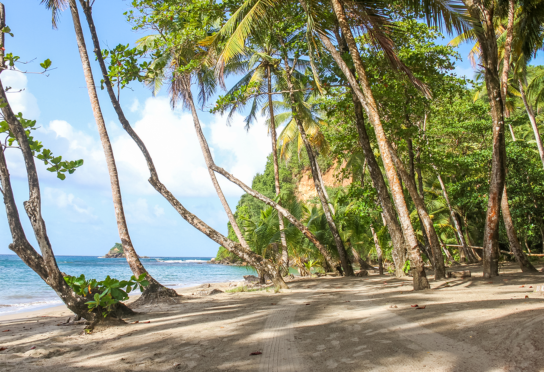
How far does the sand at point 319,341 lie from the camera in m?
2.69

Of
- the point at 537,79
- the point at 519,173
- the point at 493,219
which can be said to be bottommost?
the point at 493,219

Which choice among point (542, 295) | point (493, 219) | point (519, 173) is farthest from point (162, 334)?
point (519, 173)

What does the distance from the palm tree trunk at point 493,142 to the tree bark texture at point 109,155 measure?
795cm

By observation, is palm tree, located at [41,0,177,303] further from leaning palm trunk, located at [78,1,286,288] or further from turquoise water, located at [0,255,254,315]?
turquoise water, located at [0,255,254,315]

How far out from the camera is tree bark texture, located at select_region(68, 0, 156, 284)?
7.70m

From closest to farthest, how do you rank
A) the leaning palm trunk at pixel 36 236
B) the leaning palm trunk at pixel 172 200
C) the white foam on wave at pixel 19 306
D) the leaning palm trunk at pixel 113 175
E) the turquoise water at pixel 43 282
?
the leaning palm trunk at pixel 36 236
the leaning palm trunk at pixel 113 175
the leaning palm trunk at pixel 172 200
the white foam on wave at pixel 19 306
the turquoise water at pixel 43 282

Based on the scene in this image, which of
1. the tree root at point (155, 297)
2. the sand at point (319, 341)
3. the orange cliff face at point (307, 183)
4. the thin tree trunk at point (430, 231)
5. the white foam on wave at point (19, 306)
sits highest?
the orange cliff face at point (307, 183)

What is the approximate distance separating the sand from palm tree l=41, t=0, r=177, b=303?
237 centimetres

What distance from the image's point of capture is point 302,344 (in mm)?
3355

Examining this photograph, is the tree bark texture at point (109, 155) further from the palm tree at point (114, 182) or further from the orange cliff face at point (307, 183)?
the orange cliff face at point (307, 183)

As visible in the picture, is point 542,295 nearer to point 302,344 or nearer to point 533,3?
point 302,344

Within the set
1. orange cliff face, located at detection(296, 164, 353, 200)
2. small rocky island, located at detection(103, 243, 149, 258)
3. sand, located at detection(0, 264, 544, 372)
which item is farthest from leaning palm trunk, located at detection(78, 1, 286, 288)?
small rocky island, located at detection(103, 243, 149, 258)

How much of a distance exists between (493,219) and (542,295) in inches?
142

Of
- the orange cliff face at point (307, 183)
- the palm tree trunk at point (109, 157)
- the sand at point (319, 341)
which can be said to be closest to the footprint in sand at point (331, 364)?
the sand at point (319, 341)
